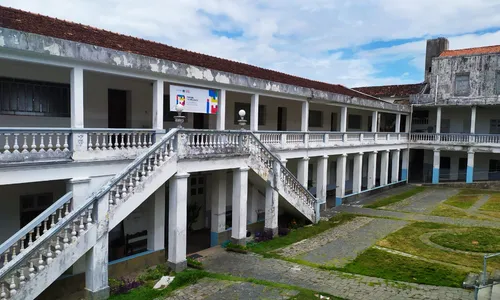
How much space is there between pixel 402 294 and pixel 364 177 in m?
18.3

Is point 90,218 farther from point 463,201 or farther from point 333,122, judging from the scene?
point 463,201

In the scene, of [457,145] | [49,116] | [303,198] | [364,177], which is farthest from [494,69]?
[49,116]

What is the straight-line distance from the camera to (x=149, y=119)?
13016 millimetres

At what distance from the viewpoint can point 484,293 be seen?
8281 mm

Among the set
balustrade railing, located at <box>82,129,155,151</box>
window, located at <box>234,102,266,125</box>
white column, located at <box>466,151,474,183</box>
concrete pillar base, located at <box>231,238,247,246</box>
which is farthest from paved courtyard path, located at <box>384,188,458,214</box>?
balustrade railing, located at <box>82,129,155,151</box>

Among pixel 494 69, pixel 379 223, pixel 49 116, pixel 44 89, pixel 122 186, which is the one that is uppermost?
pixel 494 69

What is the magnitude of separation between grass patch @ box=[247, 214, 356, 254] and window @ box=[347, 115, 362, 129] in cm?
962

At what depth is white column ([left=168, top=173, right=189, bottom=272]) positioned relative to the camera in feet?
32.8

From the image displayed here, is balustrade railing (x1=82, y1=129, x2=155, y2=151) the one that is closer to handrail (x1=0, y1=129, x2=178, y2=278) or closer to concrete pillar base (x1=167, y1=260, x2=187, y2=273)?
handrail (x1=0, y1=129, x2=178, y2=278)

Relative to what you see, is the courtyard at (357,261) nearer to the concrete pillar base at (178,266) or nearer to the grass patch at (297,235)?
the grass patch at (297,235)

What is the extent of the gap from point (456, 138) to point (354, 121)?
6.60m

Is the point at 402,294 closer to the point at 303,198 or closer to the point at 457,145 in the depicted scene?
the point at 303,198

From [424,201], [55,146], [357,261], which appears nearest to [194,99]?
[55,146]

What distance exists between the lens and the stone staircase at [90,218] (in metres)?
6.70
